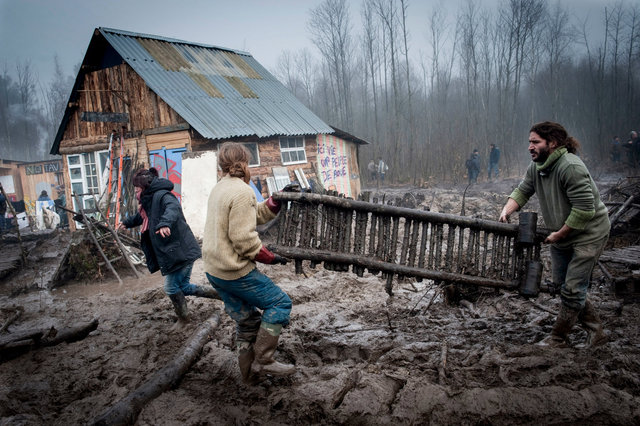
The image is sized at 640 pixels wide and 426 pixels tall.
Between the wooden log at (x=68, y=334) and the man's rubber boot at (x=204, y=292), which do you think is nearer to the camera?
the wooden log at (x=68, y=334)

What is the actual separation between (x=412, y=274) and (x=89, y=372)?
Result: 314 centimetres

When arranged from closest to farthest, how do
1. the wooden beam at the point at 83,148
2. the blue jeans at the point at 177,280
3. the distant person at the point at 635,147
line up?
the blue jeans at the point at 177,280
the wooden beam at the point at 83,148
the distant person at the point at 635,147

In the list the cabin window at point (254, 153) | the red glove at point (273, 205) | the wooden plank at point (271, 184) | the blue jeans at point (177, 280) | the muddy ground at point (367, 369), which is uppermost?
the cabin window at point (254, 153)

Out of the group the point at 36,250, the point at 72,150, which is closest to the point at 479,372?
the point at 36,250

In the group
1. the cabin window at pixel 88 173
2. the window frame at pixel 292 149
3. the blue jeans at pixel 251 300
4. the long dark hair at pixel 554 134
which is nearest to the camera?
the blue jeans at pixel 251 300

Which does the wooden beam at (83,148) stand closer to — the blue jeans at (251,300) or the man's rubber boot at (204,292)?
the man's rubber boot at (204,292)

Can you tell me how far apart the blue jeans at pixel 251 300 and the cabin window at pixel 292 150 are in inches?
424

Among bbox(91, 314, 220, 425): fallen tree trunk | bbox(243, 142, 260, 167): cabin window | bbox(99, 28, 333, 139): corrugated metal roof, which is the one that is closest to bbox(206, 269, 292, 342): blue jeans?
bbox(91, 314, 220, 425): fallen tree trunk

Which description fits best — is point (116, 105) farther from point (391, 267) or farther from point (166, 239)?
point (391, 267)

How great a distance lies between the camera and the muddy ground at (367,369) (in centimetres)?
268

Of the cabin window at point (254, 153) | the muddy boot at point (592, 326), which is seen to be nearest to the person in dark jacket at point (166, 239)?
the muddy boot at point (592, 326)

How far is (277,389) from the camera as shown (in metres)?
3.06

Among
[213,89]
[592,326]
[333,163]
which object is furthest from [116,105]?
[592,326]

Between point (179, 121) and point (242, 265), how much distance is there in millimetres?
9530
